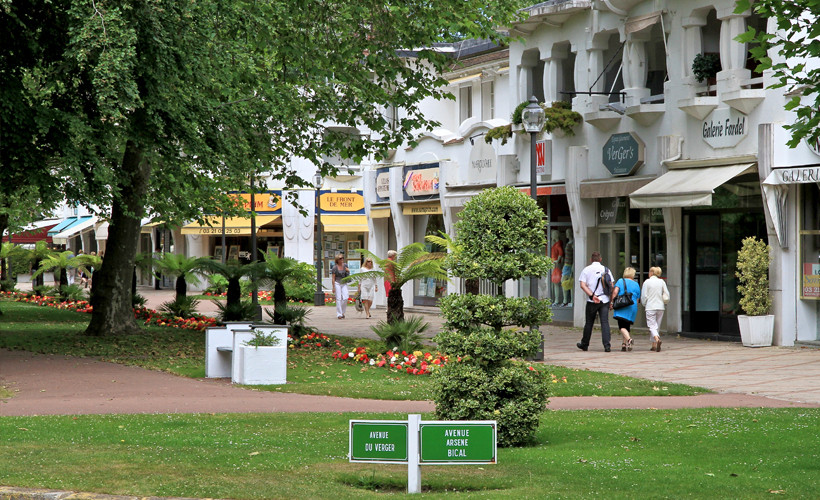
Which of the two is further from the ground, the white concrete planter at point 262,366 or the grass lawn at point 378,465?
the white concrete planter at point 262,366

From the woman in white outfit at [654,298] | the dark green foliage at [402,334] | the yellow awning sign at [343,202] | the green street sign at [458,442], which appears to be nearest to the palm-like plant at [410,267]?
the dark green foliage at [402,334]

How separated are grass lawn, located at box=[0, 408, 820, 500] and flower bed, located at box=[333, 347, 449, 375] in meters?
5.16

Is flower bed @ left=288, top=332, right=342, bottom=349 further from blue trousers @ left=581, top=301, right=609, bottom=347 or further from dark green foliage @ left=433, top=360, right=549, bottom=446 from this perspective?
dark green foliage @ left=433, top=360, right=549, bottom=446

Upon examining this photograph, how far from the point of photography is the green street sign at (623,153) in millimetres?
25094

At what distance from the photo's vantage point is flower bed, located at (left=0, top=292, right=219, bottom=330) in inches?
1064

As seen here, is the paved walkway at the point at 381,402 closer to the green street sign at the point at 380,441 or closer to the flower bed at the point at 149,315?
the green street sign at the point at 380,441

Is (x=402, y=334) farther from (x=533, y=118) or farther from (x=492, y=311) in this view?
Answer: (x=492, y=311)

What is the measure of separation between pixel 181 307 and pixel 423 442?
23.2 metres

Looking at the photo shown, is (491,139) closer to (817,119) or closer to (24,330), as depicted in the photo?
(24,330)

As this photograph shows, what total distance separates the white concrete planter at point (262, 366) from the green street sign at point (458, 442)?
8.38 m

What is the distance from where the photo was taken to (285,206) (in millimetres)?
50406

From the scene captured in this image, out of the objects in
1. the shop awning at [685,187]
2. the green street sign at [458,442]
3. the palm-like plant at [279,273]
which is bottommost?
the green street sign at [458,442]

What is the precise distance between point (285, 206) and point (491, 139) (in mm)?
21279

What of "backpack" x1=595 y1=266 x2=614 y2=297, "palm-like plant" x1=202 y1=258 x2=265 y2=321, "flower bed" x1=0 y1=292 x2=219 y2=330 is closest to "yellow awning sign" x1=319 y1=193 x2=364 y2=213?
"flower bed" x1=0 y1=292 x2=219 y2=330
